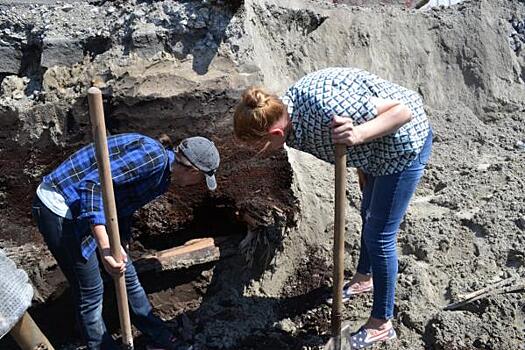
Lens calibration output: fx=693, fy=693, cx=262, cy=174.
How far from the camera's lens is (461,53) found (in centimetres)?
599

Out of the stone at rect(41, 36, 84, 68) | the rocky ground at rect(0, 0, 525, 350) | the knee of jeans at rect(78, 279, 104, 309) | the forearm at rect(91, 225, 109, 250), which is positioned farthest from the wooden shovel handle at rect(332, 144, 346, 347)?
the stone at rect(41, 36, 84, 68)

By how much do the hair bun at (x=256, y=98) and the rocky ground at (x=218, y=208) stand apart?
0.93 m

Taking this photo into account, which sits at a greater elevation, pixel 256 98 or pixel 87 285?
pixel 256 98

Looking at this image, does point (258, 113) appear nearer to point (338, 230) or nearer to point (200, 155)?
point (200, 155)

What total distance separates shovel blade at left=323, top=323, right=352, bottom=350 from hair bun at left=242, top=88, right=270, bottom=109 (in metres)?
1.20

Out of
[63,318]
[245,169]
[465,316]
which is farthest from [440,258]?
[63,318]

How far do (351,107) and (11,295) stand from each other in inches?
59.6

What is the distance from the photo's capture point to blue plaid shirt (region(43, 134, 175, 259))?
9.18 ft

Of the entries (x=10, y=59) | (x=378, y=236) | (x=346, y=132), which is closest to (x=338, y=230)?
(x=378, y=236)

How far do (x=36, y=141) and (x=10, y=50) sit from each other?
1.69 ft

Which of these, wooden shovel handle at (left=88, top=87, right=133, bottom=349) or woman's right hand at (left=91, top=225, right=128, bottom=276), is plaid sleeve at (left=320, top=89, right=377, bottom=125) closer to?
wooden shovel handle at (left=88, top=87, right=133, bottom=349)

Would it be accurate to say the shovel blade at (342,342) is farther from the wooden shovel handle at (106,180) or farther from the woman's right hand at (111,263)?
the woman's right hand at (111,263)

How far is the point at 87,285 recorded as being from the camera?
3.04 m

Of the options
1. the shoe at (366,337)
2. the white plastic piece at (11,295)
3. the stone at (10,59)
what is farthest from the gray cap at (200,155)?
the stone at (10,59)
